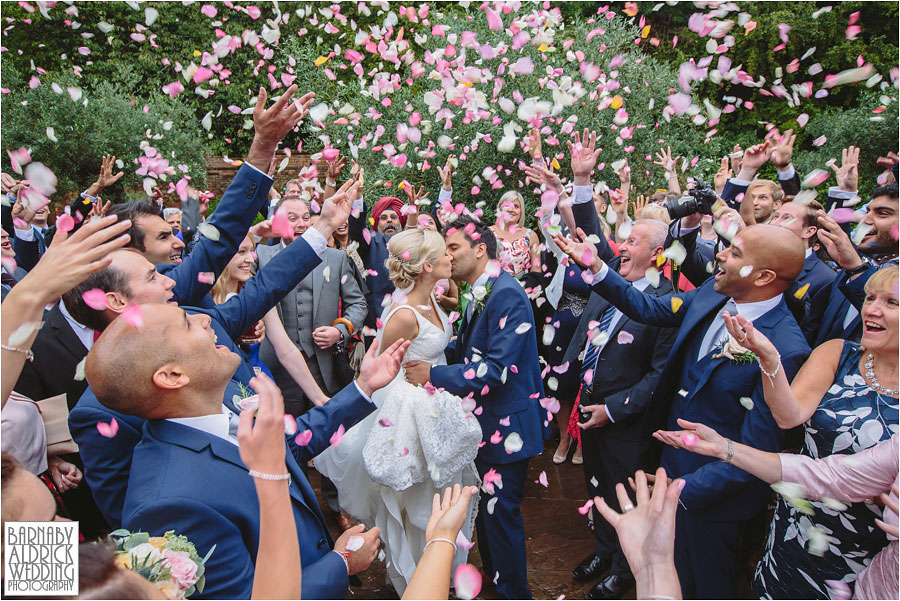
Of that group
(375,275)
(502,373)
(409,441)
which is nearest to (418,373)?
(409,441)

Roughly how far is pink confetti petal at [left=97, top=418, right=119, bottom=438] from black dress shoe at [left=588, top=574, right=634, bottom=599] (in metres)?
2.94

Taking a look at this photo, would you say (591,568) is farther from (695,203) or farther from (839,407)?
(695,203)

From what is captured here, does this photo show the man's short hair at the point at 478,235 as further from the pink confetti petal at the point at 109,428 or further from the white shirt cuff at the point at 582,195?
the pink confetti petal at the point at 109,428

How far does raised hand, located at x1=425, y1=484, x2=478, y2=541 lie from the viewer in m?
1.60

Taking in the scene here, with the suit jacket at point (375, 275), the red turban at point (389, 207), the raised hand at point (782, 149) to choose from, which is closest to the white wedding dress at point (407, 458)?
the suit jacket at point (375, 275)

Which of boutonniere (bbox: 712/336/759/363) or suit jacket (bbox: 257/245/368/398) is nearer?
boutonniere (bbox: 712/336/759/363)

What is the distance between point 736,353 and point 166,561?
243 cm

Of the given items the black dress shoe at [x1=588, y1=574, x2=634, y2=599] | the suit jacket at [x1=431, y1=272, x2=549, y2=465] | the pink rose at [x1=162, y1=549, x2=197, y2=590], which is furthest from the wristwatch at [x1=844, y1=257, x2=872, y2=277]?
the pink rose at [x1=162, y1=549, x2=197, y2=590]

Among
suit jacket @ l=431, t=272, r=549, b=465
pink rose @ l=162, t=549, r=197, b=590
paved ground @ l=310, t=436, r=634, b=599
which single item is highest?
pink rose @ l=162, t=549, r=197, b=590

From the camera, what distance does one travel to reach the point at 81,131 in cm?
1184

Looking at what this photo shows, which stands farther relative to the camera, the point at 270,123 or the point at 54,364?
the point at 54,364

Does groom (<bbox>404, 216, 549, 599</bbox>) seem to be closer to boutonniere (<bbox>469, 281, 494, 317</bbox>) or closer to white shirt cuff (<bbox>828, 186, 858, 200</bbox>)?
boutonniere (<bbox>469, 281, 494, 317</bbox>)

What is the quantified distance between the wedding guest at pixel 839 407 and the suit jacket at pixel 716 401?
0.20m

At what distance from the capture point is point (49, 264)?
5.62 feet
